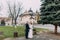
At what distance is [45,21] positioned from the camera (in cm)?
1187

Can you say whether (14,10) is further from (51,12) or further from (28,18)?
(28,18)

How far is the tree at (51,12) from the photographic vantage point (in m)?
11.5

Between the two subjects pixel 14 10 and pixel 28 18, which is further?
pixel 14 10

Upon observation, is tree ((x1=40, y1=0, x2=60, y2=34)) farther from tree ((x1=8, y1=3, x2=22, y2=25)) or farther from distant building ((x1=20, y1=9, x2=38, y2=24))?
tree ((x1=8, y1=3, x2=22, y2=25))

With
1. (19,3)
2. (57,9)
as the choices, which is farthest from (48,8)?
(19,3)

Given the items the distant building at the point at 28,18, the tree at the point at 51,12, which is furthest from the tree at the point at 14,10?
the tree at the point at 51,12

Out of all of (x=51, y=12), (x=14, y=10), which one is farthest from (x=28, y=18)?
(x=14, y=10)

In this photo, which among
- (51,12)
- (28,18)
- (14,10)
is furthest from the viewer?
(14,10)

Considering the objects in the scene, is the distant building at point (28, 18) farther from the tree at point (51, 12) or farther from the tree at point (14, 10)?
the tree at point (14, 10)

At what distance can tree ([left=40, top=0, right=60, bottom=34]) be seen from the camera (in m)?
11.5

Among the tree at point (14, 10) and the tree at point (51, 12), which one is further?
the tree at point (14, 10)

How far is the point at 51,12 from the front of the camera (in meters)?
11.8

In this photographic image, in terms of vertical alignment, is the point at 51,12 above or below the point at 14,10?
below

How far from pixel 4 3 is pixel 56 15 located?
6.67 meters
